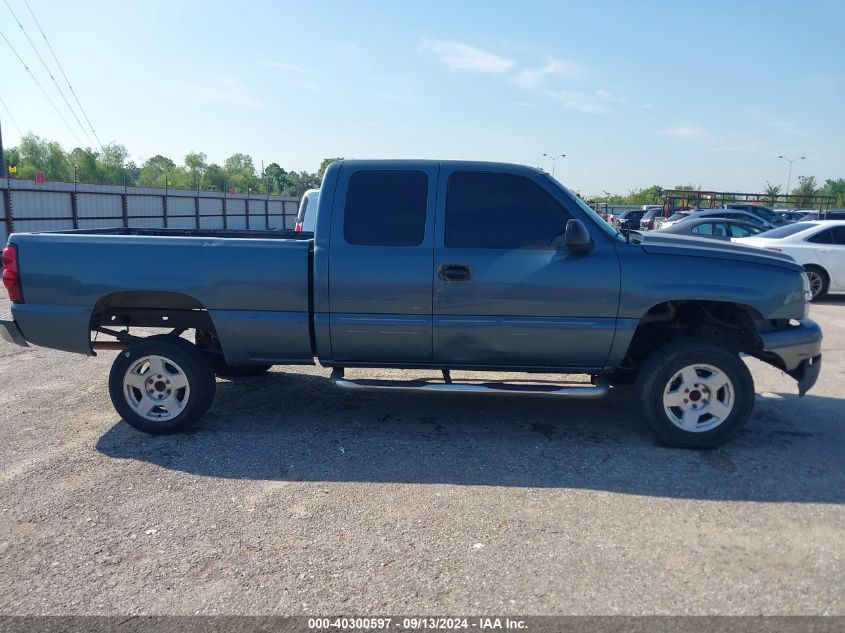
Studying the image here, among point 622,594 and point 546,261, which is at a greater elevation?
point 546,261

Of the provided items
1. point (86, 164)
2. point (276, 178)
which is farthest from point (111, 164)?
point (276, 178)

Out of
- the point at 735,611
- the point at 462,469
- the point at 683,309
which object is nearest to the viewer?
the point at 735,611

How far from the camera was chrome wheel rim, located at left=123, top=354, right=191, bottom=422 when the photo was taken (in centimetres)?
530

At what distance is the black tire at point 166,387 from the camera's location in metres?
5.27

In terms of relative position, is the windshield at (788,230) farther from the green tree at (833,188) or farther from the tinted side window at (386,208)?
the green tree at (833,188)

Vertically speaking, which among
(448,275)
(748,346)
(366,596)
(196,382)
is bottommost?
(366,596)

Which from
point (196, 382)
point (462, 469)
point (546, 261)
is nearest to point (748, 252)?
point (546, 261)

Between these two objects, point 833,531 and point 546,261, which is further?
point 546,261

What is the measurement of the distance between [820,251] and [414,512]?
11706mm

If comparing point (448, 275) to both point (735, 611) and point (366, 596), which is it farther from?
point (735, 611)

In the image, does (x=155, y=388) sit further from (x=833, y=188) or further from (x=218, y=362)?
(x=833, y=188)

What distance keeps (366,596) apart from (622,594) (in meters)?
1.18

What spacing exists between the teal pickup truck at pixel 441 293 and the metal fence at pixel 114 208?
19.1 meters

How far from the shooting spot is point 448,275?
501 cm
